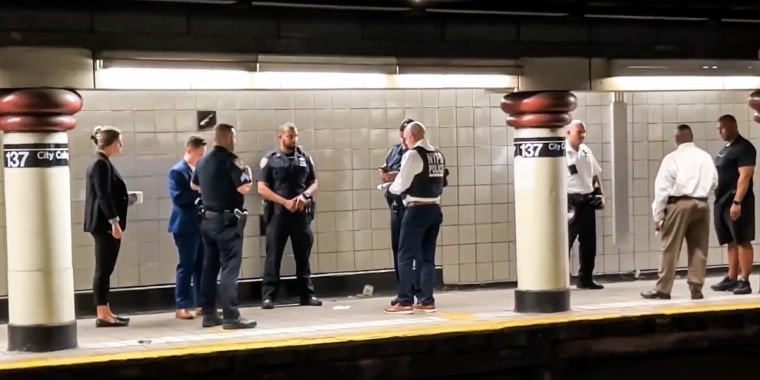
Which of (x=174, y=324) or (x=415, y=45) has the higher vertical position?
(x=415, y=45)

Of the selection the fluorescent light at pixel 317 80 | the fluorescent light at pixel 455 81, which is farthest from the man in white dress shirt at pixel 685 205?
the fluorescent light at pixel 317 80

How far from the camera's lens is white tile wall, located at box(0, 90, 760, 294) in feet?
35.0

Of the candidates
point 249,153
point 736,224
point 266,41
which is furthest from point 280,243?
point 736,224

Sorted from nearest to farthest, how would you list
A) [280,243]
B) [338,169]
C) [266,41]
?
[266,41]
[280,243]
[338,169]

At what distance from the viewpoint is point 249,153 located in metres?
11.1

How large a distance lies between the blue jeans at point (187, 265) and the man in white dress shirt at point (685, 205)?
13.7 feet

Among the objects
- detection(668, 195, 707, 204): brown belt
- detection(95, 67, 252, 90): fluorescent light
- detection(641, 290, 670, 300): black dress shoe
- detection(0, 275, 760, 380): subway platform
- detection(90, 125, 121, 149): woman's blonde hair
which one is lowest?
detection(0, 275, 760, 380): subway platform

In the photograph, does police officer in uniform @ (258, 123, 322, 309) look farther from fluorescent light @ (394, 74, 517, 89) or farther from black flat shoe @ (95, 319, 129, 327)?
black flat shoe @ (95, 319, 129, 327)

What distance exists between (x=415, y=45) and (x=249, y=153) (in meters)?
2.36

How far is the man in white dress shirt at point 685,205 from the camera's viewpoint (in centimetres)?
1029

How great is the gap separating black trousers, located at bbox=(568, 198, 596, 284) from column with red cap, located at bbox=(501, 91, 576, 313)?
156 cm

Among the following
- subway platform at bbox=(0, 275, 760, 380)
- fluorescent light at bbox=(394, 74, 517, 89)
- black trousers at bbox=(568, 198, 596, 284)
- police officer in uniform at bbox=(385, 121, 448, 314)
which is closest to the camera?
subway platform at bbox=(0, 275, 760, 380)

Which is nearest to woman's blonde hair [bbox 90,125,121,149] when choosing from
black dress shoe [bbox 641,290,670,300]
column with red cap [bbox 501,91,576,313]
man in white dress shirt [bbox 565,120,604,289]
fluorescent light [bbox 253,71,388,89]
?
fluorescent light [bbox 253,71,388,89]

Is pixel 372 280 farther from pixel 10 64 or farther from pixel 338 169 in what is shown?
pixel 10 64
